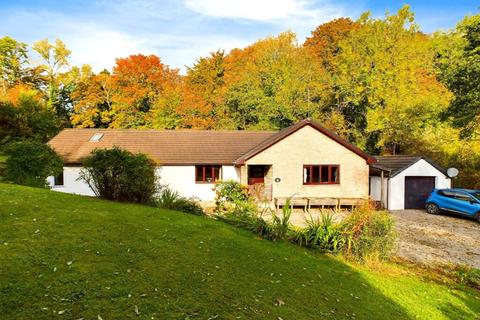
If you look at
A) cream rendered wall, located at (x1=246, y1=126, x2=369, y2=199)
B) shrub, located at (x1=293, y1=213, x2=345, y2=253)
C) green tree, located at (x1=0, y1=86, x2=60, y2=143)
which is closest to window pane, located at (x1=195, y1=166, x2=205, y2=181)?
cream rendered wall, located at (x1=246, y1=126, x2=369, y2=199)

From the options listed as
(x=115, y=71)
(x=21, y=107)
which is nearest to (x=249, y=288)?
(x=21, y=107)

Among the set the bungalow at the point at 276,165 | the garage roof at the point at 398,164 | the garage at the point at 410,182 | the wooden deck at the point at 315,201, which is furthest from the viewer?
the bungalow at the point at 276,165

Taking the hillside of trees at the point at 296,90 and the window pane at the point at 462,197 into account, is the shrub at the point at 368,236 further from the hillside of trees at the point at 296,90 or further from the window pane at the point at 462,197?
the hillside of trees at the point at 296,90

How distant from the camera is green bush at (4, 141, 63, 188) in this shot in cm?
1307

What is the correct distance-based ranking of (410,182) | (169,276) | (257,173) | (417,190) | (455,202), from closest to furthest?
(169,276)
(455,202)
(410,182)
(417,190)
(257,173)

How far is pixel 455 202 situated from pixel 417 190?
11.0ft

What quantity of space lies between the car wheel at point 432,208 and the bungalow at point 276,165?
12.7ft

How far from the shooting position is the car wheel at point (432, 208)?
66.5 ft

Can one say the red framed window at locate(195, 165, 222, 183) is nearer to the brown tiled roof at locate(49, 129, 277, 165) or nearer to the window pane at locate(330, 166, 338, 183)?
the brown tiled roof at locate(49, 129, 277, 165)

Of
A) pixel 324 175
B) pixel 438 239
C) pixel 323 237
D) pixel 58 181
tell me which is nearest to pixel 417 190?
pixel 324 175

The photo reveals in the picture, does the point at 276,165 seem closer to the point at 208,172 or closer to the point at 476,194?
the point at 208,172

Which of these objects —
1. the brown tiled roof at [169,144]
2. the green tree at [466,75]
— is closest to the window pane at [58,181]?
the brown tiled roof at [169,144]

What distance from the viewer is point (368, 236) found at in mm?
9586

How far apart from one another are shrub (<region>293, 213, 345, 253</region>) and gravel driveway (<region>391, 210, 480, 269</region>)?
3593 millimetres
